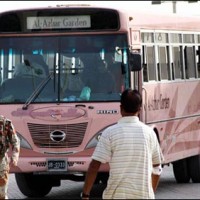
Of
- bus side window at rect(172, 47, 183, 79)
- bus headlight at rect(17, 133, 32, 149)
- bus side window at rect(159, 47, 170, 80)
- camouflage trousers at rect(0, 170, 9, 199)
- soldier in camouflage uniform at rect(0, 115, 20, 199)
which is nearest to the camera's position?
soldier in camouflage uniform at rect(0, 115, 20, 199)

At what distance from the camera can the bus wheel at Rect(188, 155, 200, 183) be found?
774 inches

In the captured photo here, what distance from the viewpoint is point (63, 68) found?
1653cm

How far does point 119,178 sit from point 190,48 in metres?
11.6

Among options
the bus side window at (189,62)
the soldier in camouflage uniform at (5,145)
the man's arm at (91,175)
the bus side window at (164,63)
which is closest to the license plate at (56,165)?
the bus side window at (164,63)

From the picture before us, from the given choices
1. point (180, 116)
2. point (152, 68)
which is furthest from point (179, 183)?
point (152, 68)

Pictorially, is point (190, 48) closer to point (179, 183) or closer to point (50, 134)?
point (179, 183)

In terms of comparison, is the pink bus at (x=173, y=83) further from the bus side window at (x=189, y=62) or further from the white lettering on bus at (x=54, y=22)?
the white lettering on bus at (x=54, y=22)

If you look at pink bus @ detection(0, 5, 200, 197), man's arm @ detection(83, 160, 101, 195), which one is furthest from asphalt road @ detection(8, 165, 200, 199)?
man's arm @ detection(83, 160, 101, 195)

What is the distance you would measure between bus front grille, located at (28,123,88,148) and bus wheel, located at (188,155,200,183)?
3989 mm

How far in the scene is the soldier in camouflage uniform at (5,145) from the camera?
12.6 metres

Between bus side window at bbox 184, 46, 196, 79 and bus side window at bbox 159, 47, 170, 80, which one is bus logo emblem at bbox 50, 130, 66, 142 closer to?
bus side window at bbox 159, 47, 170, 80

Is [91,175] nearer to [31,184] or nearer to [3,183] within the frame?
[3,183]

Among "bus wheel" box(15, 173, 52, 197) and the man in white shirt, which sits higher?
the man in white shirt

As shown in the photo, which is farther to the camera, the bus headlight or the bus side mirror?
the bus headlight
